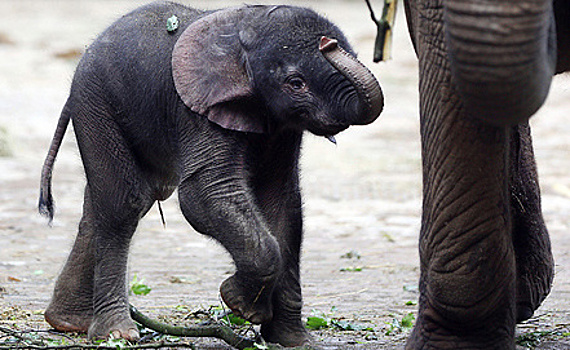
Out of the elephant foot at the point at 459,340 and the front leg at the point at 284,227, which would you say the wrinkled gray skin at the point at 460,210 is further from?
the front leg at the point at 284,227

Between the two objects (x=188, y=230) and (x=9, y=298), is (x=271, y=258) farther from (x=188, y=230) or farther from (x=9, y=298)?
(x=188, y=230)

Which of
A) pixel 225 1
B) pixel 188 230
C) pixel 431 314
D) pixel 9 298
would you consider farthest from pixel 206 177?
Answer: pixel 225 1

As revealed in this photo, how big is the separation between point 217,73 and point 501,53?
162cm

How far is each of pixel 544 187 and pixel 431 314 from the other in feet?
20.5

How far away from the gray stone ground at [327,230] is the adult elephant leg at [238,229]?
0.46m

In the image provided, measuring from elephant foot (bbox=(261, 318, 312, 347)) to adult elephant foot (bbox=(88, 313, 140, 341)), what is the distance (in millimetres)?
570

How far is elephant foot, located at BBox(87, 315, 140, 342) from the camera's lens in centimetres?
425

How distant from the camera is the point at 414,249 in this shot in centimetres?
684

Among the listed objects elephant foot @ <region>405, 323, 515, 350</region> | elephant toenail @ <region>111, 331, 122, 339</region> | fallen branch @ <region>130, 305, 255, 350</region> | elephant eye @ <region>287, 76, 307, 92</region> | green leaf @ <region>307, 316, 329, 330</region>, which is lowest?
green leaf @ <region>307, 316, 329, 330</region>

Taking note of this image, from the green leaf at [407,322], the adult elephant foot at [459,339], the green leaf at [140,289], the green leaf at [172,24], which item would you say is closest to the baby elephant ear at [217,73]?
the green leaf at [172,24]

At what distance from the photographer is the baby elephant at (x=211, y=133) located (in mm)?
3703

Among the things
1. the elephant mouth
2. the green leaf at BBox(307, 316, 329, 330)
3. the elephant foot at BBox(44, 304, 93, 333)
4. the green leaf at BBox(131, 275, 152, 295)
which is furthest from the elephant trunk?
the green leaf at BBox(131, 275, 152, 295)

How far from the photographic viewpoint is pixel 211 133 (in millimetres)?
3826

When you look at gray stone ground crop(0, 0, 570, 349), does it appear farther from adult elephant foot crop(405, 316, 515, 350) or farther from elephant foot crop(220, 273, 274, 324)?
adult elephant foot crop(405, 316, 515, 350)
